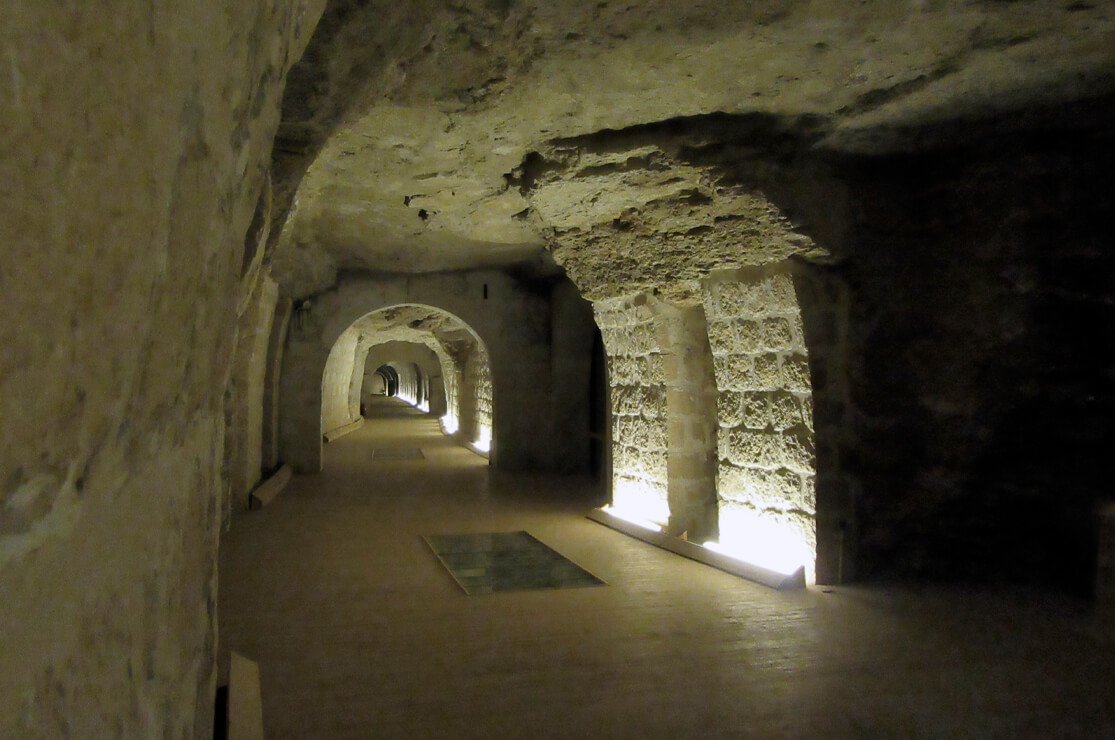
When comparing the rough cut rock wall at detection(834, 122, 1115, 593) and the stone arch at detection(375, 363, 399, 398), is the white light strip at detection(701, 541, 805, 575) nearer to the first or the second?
the rough cut rock wall at detection(834, 122, 1115, 593)

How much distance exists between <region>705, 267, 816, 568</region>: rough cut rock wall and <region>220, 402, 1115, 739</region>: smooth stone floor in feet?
1.76

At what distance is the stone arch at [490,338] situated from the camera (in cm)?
945

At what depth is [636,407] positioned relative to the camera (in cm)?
656

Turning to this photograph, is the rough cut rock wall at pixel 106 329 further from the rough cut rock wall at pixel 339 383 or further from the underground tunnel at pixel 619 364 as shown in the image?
the rough cut rock wall at pixel 339 383

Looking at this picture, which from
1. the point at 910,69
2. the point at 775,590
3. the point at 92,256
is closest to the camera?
the point at 92,256

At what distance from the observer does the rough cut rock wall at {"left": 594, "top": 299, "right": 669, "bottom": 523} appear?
624 cm

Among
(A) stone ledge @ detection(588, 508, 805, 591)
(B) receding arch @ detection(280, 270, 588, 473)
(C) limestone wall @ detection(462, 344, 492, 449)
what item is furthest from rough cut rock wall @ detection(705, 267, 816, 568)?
(C) limestone wall @ detection(462, 344, 492, 449)

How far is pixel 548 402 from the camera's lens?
1002 centimetres

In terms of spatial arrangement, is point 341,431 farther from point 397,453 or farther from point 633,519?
point 633,519

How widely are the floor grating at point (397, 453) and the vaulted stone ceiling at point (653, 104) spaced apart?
5.74m

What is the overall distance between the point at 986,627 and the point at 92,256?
14.7 feet

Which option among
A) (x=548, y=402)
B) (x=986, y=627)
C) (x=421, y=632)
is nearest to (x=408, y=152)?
(x=421, y=632)

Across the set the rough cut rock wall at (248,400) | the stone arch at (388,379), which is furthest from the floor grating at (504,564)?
the stone arch at (388,379)

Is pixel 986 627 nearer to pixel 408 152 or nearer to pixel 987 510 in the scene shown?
pixel 987 510
